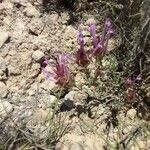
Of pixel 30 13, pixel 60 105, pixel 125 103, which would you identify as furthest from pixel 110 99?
pixel 30 13

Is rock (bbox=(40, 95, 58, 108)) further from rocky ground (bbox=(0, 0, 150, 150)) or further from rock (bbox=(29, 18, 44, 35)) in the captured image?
rock (bbox=(29, 18, 44, 35))

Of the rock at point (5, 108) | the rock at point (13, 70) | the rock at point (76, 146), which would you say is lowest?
the rock at point (76, 146)

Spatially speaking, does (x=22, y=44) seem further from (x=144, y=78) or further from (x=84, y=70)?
(x=144, y=78)

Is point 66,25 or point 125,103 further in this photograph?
point 66,25

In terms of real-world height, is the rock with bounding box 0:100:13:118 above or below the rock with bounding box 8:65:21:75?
below

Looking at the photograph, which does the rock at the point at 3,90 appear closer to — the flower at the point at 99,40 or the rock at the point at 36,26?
the rock at the point at 36,26

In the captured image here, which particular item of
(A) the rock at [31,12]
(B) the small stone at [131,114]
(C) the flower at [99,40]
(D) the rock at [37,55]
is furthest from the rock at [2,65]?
(B) the small stone at [131,114]

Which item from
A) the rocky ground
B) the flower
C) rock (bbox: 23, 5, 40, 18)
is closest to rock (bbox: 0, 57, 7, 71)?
the rocky ground

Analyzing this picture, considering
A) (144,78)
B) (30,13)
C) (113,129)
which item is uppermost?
(30,13)
